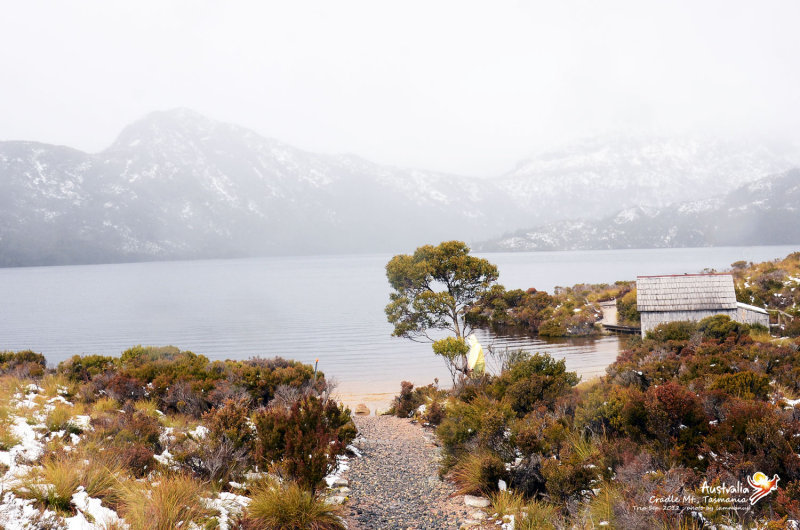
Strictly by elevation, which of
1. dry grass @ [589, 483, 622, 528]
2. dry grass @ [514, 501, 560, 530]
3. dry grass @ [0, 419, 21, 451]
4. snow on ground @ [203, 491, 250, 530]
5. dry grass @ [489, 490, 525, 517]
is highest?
dry grass @ [0, 419, 21, 451]

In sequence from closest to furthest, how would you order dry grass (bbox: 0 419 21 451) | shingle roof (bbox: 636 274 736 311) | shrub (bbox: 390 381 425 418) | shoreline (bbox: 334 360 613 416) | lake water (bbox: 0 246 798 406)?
dry grass (bbox: 0 419 21 451)
shrub (bbox: 390 381 425 418)
shoreline (bbox: 334 360 613 416)
shingle roof (bbox: 636 274 736 311)
lake water (bbox: 0 246 798 406)

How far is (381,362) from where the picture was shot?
3000cm

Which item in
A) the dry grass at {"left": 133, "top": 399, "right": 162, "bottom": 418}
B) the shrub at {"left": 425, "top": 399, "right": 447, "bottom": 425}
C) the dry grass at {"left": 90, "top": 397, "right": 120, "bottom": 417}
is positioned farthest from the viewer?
the shrub at {"left": 425, "top": 399, "right": 447, "bottom": 425}

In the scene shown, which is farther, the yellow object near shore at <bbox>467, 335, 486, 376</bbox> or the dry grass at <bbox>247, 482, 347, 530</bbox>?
the yellow object near shore at <bbox>467, 335, 486, 376</bbox>

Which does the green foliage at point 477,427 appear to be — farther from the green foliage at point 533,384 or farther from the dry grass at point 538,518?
the dry grass at point 538,518

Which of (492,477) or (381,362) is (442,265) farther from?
(492,477)

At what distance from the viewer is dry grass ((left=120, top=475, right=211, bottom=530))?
5180 mm

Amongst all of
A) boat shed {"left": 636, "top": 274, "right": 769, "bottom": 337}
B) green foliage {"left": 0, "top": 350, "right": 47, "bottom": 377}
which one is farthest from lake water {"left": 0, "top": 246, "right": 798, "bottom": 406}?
green foliage {"left": 0, "top": 350, "right": 47, "bottom": 377}

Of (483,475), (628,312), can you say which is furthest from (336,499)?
(628,312)

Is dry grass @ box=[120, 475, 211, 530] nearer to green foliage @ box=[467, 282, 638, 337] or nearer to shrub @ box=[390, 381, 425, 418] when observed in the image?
shrub @ box=[390, 381, 425, 418]

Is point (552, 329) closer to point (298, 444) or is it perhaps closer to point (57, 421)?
point (298, 444)

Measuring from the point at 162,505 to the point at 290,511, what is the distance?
5.03ft

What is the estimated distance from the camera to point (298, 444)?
6512mm

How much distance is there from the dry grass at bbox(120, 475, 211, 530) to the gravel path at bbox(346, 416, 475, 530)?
2.26 m
